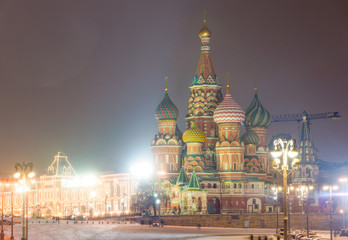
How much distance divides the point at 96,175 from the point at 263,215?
45625 mm

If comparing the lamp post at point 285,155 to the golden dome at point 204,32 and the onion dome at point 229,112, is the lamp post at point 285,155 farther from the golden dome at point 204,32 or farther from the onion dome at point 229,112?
the golden dome at point 204,32

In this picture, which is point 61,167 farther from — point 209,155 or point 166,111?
point 209,155

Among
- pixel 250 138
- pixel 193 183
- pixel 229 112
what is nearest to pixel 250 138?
pixel 250 138

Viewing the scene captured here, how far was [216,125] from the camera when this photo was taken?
93.3m

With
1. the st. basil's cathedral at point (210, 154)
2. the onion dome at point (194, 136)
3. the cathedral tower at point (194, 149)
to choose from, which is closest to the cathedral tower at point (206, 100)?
the st. basil's cathedral at point (210, 154)

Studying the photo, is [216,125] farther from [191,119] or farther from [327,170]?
[327,170]

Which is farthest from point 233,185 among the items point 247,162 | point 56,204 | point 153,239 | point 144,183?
point 56,204

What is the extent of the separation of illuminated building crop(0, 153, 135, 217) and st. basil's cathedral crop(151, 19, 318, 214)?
13.5 metres

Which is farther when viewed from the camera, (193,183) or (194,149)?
(194,149)

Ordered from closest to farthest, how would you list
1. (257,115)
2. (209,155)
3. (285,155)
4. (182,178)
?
(285,155)
(182,178)
(209,155)
(257,115)

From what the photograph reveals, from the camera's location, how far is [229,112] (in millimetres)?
88188

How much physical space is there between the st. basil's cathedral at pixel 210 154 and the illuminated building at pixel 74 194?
1345 centimetres

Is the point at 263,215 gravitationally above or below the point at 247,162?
below

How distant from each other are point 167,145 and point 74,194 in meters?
39.6
